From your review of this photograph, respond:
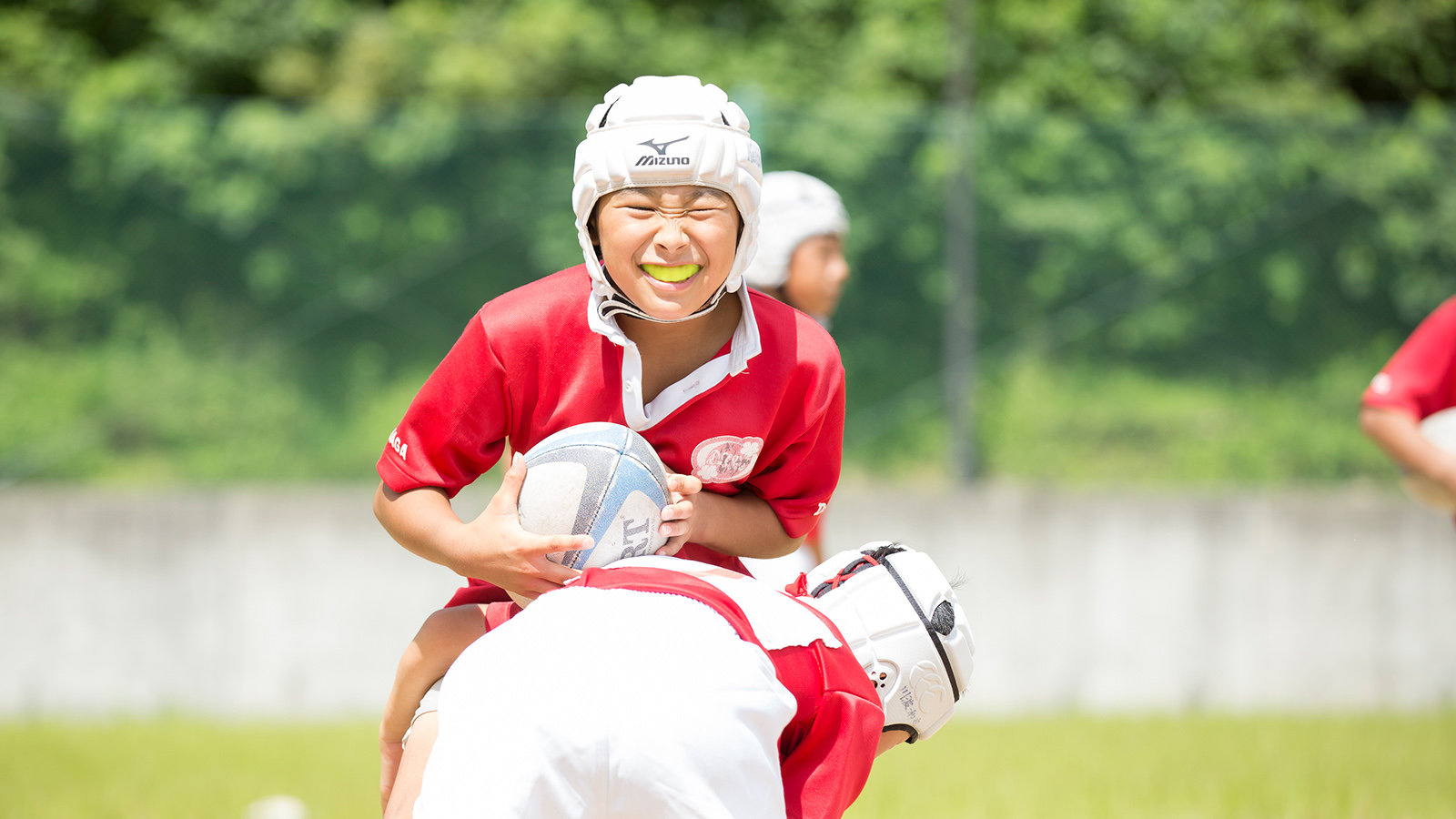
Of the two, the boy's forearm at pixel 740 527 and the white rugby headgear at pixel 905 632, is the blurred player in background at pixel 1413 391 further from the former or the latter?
the boy's forearm at pixel 740 527

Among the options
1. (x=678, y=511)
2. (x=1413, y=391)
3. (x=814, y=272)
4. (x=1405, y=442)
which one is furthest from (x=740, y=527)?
(x=1413, y=391)

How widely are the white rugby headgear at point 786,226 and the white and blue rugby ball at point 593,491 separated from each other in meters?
2.35

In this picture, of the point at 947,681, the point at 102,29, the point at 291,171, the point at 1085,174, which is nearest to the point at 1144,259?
the point at 1085,174

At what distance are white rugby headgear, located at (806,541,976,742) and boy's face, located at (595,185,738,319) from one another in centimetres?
73

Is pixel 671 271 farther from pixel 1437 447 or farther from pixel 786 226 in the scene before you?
pixel 1437 447

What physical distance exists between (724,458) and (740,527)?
159 mm

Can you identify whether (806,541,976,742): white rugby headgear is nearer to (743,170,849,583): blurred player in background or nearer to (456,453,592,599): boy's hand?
(456,453,592,599): boy's hand

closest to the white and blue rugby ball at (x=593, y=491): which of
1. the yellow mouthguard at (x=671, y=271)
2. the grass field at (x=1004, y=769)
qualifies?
the yellow mouthguard at (x=671, y=271)

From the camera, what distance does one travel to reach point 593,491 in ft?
7.57

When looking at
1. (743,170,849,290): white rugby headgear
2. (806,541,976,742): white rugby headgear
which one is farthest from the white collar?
(743,170,849,290): white rugby headgear

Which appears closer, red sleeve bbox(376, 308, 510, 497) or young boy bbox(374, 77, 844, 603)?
young boy bbox(374, 77, 844, 603)

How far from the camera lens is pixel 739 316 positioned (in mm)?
2707

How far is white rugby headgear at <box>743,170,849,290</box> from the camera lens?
4684mm

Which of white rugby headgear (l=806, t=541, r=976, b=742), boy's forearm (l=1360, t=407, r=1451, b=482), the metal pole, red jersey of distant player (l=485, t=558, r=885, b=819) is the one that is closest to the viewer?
red jersey of distant player (l=485, t=558, r=885, b=819)
